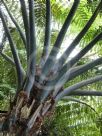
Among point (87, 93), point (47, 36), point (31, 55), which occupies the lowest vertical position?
point (87, 93)

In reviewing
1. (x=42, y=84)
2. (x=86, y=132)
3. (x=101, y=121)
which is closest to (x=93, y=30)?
(x=101, y=121)

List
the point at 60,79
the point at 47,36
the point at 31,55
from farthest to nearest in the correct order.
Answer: the point at 47,36
the point at 60,79
the point at 31,55

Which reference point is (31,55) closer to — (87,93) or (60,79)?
(60,79)

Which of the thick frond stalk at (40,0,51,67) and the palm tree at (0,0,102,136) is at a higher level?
the thick frond stalk at (40,0,51,67)

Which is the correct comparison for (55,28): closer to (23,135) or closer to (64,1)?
(64,1)

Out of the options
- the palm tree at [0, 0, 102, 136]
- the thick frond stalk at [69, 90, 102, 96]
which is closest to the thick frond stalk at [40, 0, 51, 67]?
the palm tree at [0, 0, 102, 136]

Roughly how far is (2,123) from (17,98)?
0.27m

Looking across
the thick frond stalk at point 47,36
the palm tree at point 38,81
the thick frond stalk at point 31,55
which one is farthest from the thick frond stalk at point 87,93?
the thick frond stalk at point 31,55

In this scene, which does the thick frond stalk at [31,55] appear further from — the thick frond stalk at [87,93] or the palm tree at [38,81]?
the thick frond stalk at [87,93]

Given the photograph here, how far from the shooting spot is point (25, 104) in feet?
10.00

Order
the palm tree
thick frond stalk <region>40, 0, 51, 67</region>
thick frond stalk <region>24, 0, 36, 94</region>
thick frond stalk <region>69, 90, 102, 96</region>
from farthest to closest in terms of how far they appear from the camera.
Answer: thick frond stalk <region>69, 90, 102, 96</region>, thick frond stalk <region>40, 0, 51, 67</region>, thick frond stalk <region>24, 0, 36, 94</region>, the palm tree

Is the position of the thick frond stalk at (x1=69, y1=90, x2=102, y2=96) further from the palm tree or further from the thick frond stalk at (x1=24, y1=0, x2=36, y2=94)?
the thick frond stalk at (x1=24, y1=0, x2=36, y2=94)

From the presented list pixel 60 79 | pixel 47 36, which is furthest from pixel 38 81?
pixel 47 36

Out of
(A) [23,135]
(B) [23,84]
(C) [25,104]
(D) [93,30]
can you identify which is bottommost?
(A) [23,135]
